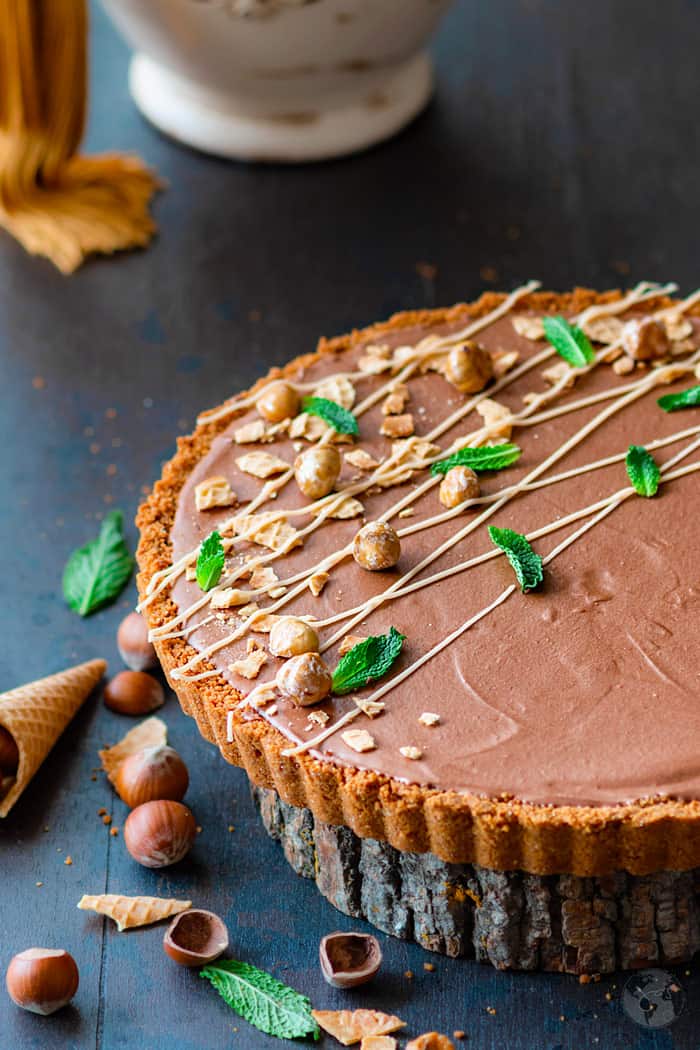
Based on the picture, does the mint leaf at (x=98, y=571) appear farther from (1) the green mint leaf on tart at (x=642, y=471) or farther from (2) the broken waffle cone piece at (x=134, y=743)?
(1) the green mint leaf on tart at (x=642, y=471)

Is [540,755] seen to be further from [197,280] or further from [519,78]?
[519,78]

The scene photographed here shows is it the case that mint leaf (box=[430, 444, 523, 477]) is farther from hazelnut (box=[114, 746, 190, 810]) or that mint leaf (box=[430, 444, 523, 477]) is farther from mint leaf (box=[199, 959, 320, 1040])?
mint leaf (box=[199, 959, 320, 1040])

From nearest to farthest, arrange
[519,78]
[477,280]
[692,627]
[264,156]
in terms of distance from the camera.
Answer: [692,627]
[477,280]
[264,156]
[519,78]

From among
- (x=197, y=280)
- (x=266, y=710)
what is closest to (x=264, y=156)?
(x=197, y=280)

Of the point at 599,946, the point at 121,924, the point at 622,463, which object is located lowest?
the point at 599,946

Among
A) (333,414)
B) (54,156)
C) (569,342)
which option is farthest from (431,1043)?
(54,156)

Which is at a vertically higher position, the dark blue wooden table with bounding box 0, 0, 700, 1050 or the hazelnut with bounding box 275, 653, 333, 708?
the hazelnut with bounding box 275, 653, 333, 708

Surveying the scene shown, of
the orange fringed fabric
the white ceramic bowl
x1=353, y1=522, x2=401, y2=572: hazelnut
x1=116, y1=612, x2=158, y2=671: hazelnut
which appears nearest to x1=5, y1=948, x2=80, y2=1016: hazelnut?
x1=116, y1=612, x2=158, y2=671: hazelnut
